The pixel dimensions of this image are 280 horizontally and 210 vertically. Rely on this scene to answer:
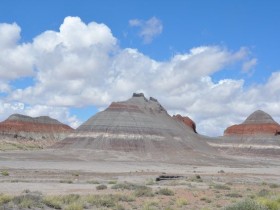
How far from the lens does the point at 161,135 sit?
136 meters

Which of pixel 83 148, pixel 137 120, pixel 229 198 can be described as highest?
pixel 137 120

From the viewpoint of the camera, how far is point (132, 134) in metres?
134

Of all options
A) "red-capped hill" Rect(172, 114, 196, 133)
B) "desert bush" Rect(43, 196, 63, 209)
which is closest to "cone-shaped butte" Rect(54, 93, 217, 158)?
"red-capped hill" Rect(172, 114, 196, 133)

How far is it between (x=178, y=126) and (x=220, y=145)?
101 feet

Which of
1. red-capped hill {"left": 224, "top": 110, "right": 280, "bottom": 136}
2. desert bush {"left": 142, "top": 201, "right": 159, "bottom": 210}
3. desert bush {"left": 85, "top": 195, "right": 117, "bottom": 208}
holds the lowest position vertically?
desert bush {"left": 142, "top": 201, "right": 159, "bottom": 210}

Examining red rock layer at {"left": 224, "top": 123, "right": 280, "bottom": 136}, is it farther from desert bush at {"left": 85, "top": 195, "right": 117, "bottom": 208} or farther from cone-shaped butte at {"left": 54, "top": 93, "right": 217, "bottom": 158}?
desert bush at {"left": 85, "top": 195, "right": 117, "bottom": 208}

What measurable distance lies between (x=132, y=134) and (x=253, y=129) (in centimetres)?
6730

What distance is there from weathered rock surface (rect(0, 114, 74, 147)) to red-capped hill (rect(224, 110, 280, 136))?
2683 inches

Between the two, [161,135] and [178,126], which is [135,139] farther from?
[178,126]

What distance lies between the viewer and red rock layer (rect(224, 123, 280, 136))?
581 ft

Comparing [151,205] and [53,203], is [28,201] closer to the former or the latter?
[53,203]

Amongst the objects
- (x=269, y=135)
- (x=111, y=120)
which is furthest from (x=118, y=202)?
(x=269, y=135)

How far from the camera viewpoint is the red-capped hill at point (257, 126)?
17800 centimetres

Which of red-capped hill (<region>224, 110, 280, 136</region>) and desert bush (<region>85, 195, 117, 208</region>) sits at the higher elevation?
red-capped hill (<region>224, 110, 280, 136</region>)
